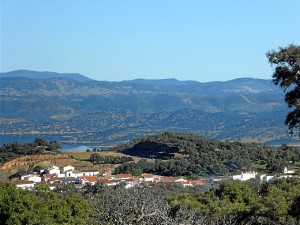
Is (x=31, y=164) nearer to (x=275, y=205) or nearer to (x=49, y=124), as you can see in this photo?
(x=275, y=205)

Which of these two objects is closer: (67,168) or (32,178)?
(32,178)

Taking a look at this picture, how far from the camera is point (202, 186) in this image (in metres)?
42.6

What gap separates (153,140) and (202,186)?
32259 mm

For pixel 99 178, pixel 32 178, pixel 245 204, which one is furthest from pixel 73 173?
pixel 245 204

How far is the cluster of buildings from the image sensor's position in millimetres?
43312

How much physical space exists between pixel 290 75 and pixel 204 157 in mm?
48111

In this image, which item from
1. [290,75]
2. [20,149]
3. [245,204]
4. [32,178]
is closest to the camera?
[290,75]

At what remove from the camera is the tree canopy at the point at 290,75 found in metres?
11.6

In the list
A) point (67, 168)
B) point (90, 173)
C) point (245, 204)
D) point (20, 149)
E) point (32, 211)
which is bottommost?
point (90, 173)

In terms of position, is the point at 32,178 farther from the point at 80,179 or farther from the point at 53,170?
the point at 53,170

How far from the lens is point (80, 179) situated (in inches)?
1809

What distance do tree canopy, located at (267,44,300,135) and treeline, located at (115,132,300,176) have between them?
42599 millimetres

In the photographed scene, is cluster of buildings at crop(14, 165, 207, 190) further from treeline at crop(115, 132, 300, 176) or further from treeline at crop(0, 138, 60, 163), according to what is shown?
treeline at crop(0, 138, 60, 163)

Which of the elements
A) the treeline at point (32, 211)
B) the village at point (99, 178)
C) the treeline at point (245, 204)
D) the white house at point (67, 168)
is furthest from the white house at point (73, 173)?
the treeline at point (32, 211)
